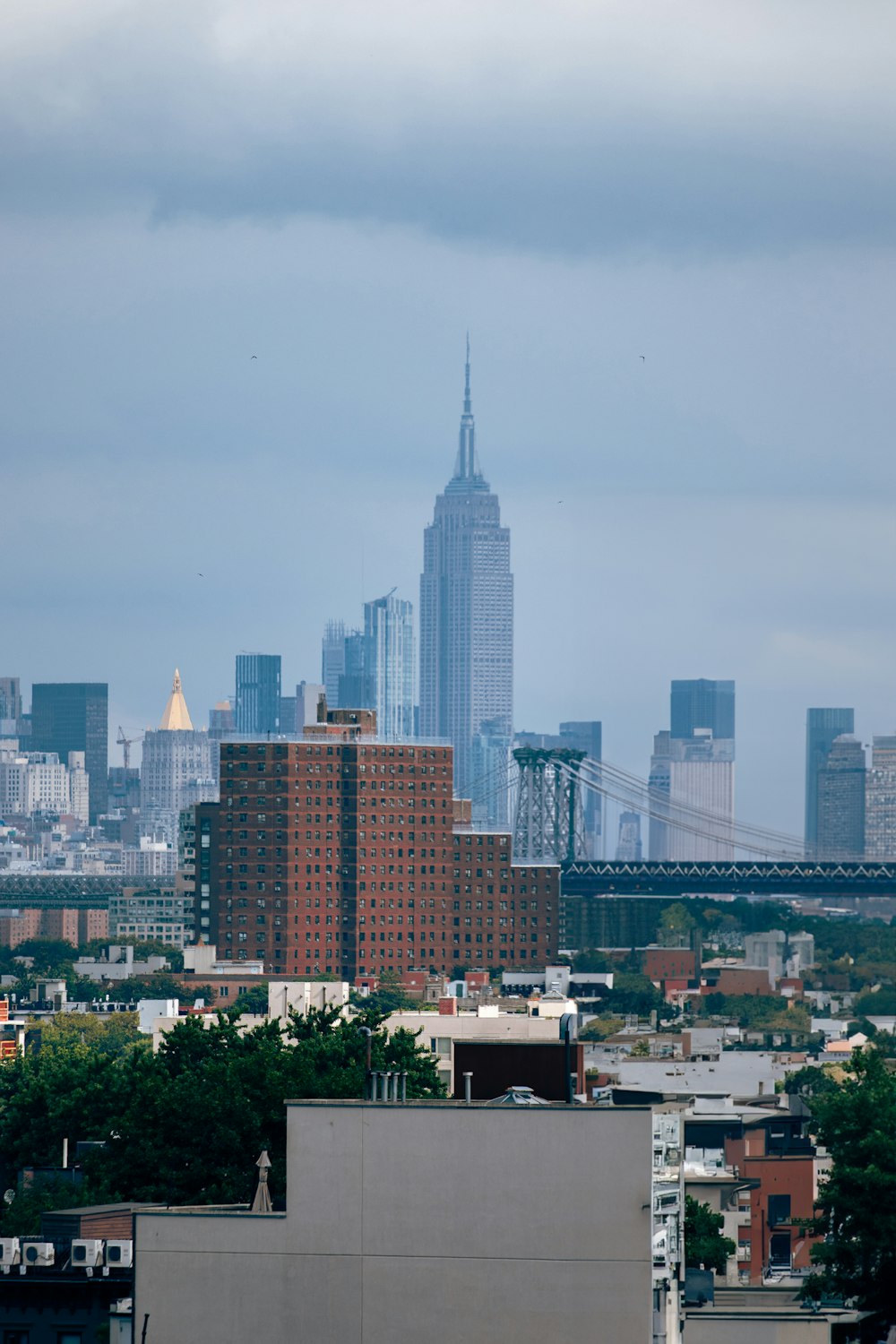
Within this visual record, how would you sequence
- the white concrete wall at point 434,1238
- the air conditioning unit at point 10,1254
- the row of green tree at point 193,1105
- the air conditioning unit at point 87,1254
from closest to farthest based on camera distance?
the white concrete wall at point 434,1238 → the air conditioning unit at point 87,1254 → the air conditioning unit at point 10,1254 → the row of green tree at point 193,1105

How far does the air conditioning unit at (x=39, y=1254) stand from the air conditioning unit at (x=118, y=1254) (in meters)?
0.93

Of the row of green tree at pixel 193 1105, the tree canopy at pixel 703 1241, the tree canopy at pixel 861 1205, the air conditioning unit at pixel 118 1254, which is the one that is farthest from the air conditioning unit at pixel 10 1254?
the tree canopy at pixel 703 1241

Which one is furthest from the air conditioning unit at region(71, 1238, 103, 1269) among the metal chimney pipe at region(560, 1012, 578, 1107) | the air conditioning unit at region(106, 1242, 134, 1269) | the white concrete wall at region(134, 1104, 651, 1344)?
the metal chimney pipe at region(560, 1012, 578, 1107)

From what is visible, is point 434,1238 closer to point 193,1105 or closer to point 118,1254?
point 118,1254

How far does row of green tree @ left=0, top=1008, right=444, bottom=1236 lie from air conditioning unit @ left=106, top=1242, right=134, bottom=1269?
11310 millimetres

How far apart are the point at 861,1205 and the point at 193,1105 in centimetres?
1734

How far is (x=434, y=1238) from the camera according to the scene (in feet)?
127

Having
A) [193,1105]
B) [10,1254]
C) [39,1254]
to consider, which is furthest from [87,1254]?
[193,1105]

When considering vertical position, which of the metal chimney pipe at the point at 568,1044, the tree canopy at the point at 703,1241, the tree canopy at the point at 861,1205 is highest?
the metal chimney pipe at the point at 568,1044

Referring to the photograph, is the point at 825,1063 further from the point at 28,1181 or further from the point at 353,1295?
the point at 353,1295

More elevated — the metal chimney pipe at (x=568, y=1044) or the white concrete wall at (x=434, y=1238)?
the metal chimney pipe at (x=568, y=1044)

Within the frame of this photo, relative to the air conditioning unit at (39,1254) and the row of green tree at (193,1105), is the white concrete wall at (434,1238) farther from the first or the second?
the row of green tree at (193,1105)

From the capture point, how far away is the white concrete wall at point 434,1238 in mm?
38094

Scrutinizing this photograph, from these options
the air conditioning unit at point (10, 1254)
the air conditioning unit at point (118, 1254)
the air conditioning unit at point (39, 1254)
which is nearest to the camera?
the air conditioning unit at point (118, 1254)
